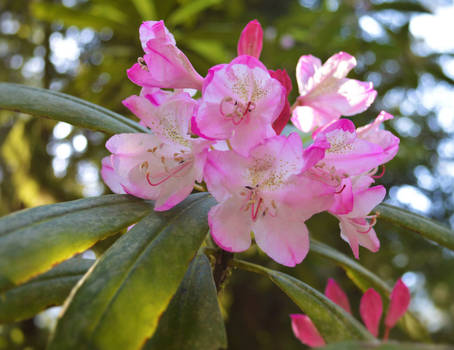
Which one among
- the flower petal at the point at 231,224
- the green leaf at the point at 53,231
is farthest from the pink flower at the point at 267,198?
the green leaf at the point at 53,231

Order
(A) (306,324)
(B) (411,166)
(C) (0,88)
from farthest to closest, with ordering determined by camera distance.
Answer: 1. (B) (411,166)
2. (A) (306,324)
3. (C) (0,88)

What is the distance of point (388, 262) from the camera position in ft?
8.30

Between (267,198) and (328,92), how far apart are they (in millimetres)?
306

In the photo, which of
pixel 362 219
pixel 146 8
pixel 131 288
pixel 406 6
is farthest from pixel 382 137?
pixel 146 8

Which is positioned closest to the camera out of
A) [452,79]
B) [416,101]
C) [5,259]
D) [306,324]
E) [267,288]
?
[5,259]

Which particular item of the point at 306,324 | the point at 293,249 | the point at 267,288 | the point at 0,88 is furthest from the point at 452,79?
the point at 0,88

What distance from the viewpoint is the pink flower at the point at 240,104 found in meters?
0.60

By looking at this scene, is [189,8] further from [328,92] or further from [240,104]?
[240,104]

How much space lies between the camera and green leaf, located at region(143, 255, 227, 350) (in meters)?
0.55

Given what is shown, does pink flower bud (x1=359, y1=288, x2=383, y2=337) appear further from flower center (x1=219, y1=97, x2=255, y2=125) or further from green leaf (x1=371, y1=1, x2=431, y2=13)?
green leaf (x1=371, y1=1, x2=431, y2=13)

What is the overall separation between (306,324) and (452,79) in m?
1.67

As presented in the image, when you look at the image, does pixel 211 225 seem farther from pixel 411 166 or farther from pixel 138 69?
pixel 411 166

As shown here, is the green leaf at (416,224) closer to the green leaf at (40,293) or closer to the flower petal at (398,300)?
the flower petal at (398,300)

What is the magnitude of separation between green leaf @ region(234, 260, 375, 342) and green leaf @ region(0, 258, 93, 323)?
34cm
